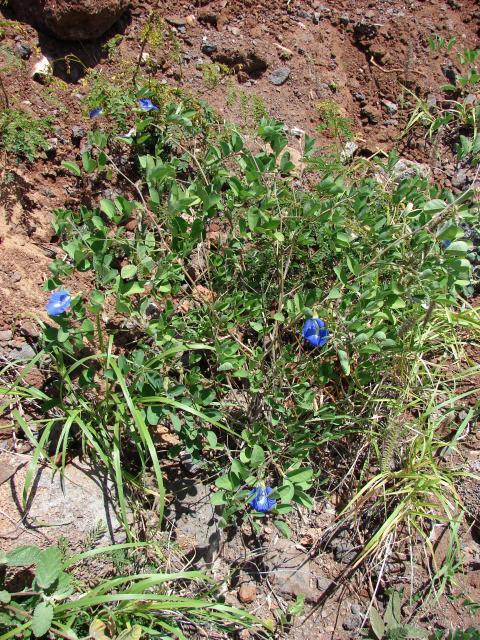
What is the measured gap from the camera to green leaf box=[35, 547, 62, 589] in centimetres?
167

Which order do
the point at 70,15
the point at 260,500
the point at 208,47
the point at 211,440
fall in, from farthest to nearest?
1. the point at 208,47
2. the point at 70,15
3. the point at 211,440
4. the point at 260,500

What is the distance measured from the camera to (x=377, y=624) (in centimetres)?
203

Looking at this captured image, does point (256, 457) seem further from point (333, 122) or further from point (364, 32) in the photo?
point (364, 32)

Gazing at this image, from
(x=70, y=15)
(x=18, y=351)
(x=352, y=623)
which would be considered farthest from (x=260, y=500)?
(x=70, y=15)

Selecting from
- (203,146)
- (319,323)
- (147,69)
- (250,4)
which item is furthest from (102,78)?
(319,323)

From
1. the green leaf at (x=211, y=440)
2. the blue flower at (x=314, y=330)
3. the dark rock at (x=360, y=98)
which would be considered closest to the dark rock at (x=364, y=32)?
the dark rock at (x=360, y=98)

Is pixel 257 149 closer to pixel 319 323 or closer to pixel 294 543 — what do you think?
pixel 319 323

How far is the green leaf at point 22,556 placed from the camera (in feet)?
5.63

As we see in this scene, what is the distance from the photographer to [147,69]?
278cm

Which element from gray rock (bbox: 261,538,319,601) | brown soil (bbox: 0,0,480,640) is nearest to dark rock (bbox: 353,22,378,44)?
brown soil (bbox: 0,0,480,640)

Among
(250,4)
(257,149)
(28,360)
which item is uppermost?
(250,4)

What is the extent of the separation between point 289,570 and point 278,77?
234 centimetres

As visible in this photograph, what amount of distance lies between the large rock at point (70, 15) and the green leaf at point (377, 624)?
2640 mm

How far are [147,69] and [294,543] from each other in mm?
2192
